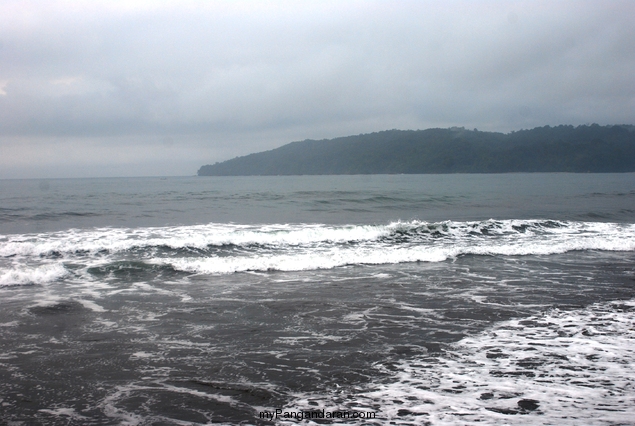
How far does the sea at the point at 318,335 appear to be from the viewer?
17.0ft

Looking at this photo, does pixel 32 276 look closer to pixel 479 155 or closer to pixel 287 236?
pixel 287 236

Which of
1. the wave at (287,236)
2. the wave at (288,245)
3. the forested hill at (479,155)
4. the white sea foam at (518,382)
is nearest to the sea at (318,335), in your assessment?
the white sea foam at (518,382)

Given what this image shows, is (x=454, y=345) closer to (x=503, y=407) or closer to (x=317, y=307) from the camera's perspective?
(x=503, y=407)

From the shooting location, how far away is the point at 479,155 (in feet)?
577

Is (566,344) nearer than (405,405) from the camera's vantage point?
No

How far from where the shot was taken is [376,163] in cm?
17650

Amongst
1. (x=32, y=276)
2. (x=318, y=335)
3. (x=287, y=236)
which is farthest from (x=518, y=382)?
(x=287, y=236)

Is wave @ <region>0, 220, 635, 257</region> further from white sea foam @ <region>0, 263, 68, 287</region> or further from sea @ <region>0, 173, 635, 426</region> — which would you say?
white sea foam @ <region>0, 263, 68, 287</region>

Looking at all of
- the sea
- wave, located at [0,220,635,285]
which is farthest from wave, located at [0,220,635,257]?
the sea

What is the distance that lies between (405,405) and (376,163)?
17427 centimetres

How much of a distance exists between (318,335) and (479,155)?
18193cm

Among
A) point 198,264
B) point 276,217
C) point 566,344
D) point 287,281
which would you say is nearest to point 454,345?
point 566,344

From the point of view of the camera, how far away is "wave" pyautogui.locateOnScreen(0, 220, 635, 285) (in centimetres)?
1450

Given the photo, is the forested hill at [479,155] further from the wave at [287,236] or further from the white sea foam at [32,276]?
the white sea foam at [32,276]
